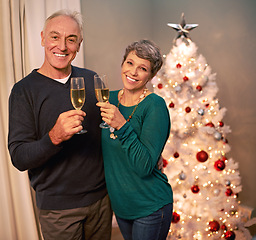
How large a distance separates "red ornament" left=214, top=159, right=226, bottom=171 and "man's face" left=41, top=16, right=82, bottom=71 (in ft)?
5.68

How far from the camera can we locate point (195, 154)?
2670 millimetres

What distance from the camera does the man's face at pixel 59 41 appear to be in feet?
5.08

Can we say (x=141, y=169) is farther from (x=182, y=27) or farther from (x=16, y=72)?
(x=182, y=27)

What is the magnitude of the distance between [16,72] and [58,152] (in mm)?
1351

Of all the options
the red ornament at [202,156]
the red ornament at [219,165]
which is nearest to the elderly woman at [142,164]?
the red ornament at [202,156]

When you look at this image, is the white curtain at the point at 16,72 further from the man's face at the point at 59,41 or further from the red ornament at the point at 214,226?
the red ornament at the point at 214,226

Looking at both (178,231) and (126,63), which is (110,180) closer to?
(126,63)

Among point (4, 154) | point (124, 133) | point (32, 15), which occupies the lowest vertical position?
point (4, 154)

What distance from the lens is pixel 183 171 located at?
2676 millimetres

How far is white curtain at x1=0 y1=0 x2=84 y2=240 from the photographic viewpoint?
2424 mm

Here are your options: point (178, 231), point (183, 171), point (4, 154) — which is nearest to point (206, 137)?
point (183, 171)

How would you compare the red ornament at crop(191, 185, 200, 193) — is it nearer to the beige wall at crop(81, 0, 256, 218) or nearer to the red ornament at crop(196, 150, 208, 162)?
the red ornament at crop(196, 150, 208, 162)

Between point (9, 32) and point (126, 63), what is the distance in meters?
1.34

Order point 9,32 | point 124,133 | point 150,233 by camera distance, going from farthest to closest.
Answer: point 9,32, point 150,233, point 124,133
